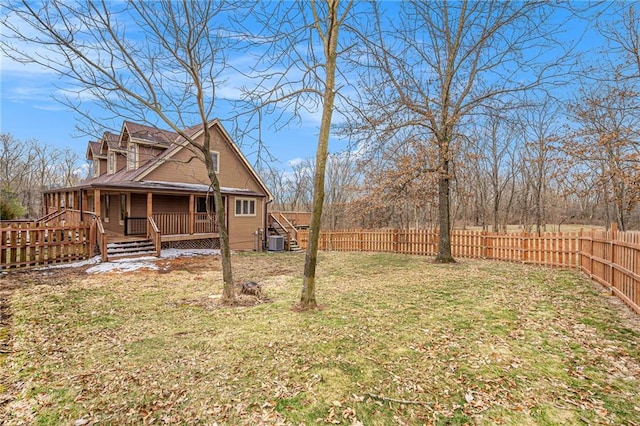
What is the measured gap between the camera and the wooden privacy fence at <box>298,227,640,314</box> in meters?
5.95

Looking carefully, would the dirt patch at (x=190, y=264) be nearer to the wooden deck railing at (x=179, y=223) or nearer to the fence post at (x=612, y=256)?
the wooden deck railing at (x=179, y=223)

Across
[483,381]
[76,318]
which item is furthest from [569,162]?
[76,318]

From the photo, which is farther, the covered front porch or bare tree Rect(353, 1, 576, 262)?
the covered front porch

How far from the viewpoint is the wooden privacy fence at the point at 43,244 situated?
9617 millimetres

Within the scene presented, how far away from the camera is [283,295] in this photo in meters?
7.02

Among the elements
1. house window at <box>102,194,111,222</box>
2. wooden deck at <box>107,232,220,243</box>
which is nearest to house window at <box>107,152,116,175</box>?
house window at <box>102,194,111,222</box>

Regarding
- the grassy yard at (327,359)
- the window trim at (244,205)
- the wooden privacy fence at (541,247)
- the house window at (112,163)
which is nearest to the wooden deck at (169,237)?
the window trim at (244,205)

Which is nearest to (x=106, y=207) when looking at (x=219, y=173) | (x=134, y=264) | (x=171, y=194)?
(x=171, y=194)

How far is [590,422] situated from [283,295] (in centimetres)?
536

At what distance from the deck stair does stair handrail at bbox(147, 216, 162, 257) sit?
19 centimetres

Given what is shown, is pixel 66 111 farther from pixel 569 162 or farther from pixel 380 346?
pixel 569 162

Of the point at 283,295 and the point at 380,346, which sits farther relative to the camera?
the point at 283,295

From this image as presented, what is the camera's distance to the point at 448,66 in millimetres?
11148

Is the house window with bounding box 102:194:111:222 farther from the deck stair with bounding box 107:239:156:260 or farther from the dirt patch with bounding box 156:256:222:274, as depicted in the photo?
the dirt patch with bounding box 156:256:222:274
